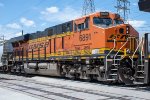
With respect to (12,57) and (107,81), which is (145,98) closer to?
(107,81)

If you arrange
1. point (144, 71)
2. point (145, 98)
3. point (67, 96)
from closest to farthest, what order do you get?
point (145, 98) → point (67, 96) → point (144, 71)

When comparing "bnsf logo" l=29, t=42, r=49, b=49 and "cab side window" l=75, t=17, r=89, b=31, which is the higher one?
"cab side window" l=75, t=17, r=89, b=31

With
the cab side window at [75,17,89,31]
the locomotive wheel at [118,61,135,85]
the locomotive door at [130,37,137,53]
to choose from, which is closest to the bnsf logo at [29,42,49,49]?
the cab side window at [75,17,89,31]

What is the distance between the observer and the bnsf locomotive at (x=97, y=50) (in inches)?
632

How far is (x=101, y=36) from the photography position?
17.1 m

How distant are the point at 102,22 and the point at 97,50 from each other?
1620 mm

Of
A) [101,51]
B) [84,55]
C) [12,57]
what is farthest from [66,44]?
[12,57]

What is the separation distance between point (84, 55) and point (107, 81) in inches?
99.0

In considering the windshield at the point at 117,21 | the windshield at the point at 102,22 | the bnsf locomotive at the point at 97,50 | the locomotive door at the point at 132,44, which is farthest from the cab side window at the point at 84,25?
the locomotive door at the point at 132,44

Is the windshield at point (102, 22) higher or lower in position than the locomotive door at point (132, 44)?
higher

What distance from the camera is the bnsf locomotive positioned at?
16.0 metres

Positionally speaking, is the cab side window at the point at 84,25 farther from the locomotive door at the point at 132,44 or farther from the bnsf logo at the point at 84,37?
the locomotive door at the point at 132,44

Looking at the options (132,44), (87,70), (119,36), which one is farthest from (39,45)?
(132,44)

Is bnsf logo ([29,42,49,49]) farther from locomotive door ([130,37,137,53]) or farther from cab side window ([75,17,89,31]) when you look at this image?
locomotive door ([130,37,137,53])
